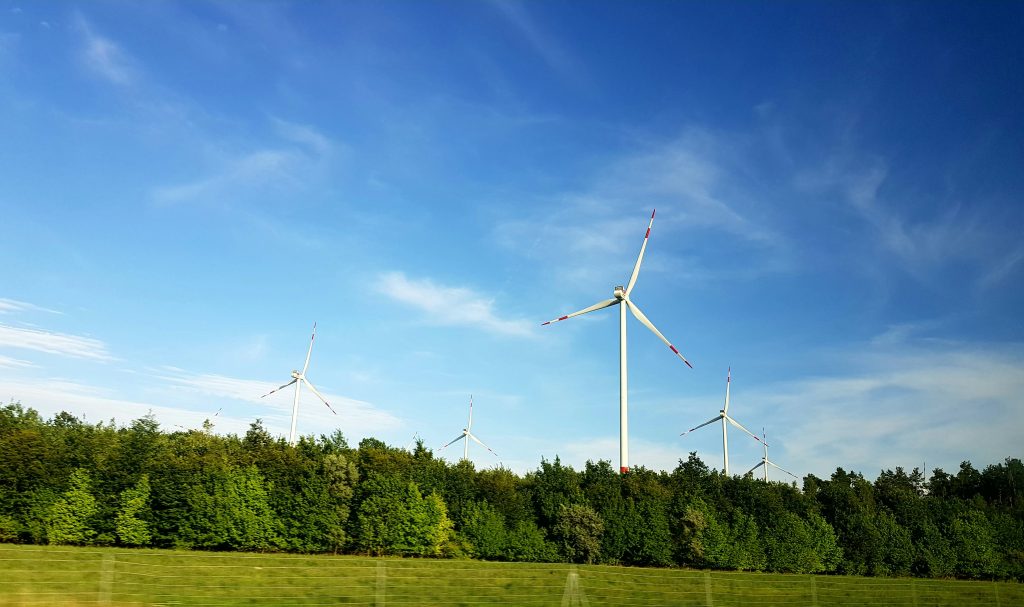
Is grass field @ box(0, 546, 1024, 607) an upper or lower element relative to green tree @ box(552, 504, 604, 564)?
lower

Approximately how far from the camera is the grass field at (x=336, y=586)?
2130 cm

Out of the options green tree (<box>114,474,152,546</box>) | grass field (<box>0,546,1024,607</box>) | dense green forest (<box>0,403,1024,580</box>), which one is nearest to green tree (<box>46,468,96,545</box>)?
dense green forest (<box>0,403,1024,580</box>)

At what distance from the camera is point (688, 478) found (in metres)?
52.3

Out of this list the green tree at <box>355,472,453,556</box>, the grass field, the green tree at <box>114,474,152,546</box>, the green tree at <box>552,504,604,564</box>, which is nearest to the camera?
the grass field

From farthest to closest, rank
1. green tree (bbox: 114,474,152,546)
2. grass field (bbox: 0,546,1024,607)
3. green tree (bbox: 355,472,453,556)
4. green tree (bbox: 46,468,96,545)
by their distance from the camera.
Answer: green tree (bbox: 355,472,453,556) → green tree (bbox: 114,474,152,546) → green tree (bbox: 46,468,96,545) → grass field (bbox: 0,546,1024,607)

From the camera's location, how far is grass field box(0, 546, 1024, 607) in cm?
2130

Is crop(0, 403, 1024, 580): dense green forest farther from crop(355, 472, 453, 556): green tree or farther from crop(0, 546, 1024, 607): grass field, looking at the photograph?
crop(0, 546, 1024, 607): grass field

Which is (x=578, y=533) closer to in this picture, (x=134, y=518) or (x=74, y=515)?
(x=134, y=518)

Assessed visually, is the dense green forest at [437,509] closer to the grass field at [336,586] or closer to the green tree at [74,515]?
the green tree at [74,515]

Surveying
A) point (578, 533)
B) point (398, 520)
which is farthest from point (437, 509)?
point (578, 533)

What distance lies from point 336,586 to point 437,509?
17.4m

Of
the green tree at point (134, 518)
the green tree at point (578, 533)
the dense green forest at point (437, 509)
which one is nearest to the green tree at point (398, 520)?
the dense green forest at point (437, 509)

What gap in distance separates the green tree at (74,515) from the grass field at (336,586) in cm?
359

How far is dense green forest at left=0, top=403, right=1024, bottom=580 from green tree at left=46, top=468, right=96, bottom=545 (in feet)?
0.20
